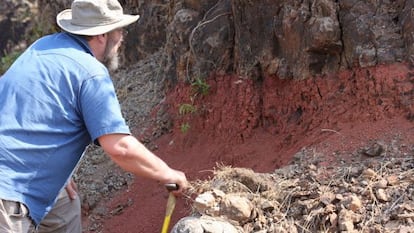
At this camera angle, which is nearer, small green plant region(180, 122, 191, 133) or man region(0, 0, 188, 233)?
man region(0, 0, 188, 233)

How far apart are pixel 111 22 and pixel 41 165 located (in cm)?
91

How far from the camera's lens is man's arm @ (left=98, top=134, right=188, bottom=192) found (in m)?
4.29

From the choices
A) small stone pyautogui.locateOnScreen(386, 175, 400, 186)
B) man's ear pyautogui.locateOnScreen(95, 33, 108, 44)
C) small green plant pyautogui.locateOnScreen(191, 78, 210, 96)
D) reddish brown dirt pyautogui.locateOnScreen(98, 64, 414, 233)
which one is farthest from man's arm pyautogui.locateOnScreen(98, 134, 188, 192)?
small green plant pyautogui.locateOnScreen(191, 78, 210, 96)

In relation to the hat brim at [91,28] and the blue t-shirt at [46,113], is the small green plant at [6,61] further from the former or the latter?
the blue t-shirt at [46,113]

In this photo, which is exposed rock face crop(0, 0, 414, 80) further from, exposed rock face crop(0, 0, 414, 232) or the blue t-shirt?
the blue t-shirt

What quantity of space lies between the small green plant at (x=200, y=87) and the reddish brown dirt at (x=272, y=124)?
0.05m

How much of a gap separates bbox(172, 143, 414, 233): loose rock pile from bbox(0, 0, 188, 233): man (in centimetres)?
78

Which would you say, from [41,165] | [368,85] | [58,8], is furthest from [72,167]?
[58,8]

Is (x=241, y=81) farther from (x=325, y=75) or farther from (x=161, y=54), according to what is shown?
(x=161, y=54)

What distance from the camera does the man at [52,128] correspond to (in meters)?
4.30

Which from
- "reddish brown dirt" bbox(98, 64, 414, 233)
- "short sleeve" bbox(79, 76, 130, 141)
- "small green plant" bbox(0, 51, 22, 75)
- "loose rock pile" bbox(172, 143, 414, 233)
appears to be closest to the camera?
"short sleeve" bbox(79, 76, 130, 141)

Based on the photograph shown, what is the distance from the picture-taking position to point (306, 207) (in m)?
5.22

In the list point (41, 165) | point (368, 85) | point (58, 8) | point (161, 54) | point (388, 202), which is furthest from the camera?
point (58, 8)

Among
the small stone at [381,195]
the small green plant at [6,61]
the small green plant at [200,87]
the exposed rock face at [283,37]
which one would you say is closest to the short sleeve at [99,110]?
the small stone at [381,195]
